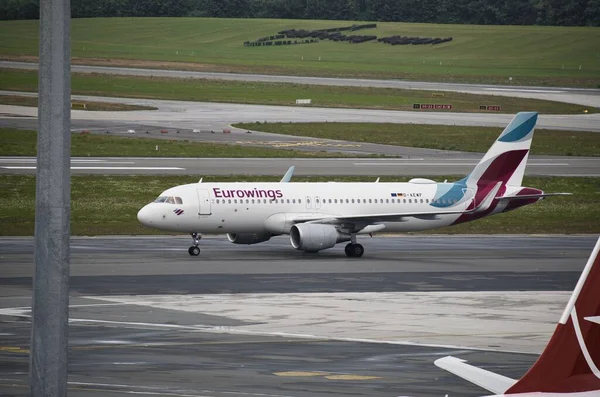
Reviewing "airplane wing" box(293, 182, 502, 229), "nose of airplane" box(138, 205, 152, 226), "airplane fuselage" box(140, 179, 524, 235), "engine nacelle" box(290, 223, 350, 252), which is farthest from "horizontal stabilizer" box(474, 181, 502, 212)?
"nose of airplane" box(138, 205, 152, 226)

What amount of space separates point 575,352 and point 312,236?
37.8 meters

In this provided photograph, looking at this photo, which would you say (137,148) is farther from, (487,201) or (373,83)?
(373,83)

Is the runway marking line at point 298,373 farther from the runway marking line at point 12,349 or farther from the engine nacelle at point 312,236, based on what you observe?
the engine nacelle at point 312,236

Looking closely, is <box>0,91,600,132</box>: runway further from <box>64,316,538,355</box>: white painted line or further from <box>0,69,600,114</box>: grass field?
<box>64,316,538,355</box>: white painted line

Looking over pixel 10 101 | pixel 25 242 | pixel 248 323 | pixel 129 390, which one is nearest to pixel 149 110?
pixel 10 101

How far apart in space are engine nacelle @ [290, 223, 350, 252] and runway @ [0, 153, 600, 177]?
27.4 meters

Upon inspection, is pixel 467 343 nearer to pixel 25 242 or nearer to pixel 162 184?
pixel 25 242

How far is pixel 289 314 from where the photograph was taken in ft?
118

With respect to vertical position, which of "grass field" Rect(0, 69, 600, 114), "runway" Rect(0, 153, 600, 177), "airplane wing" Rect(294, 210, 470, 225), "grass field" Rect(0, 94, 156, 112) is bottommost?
"airplane wing" Rect(294, 210, 470, 225)

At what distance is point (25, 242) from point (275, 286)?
57.0 ft

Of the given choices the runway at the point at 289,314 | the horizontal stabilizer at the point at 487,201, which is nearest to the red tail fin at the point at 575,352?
the runway at the point at 289,314

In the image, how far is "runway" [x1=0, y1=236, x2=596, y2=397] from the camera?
25.9 metres

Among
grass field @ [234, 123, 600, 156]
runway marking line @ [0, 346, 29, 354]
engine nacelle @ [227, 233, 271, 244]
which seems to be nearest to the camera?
runway marking line @ [0, 346, 29, 354]

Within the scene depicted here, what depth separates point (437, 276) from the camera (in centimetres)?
4541
